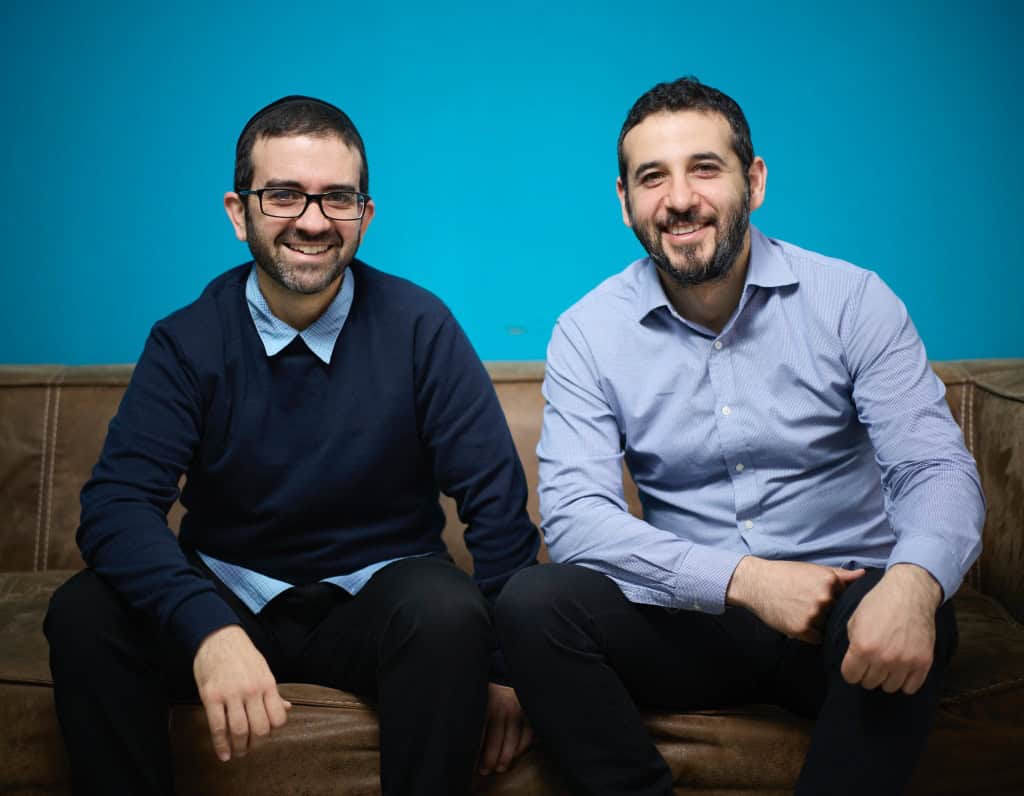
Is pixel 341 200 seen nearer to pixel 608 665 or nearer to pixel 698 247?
pixel 698 247

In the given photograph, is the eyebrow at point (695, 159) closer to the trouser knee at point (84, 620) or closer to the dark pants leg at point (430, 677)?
the dark pants leg at point (430, 677)

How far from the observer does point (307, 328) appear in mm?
1742

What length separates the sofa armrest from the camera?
1975 mm

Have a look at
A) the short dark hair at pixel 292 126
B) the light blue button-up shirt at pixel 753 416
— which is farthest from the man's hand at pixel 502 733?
the short dark hair at pixel 292 126

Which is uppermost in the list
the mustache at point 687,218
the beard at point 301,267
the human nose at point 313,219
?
the mustache at point 687,218

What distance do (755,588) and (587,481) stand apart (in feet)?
1.11

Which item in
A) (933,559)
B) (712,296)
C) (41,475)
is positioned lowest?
(41,475)

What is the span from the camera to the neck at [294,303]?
174cm

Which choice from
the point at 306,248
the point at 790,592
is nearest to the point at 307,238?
the point at 306,248

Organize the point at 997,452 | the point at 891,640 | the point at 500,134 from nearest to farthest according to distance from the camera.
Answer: the point at 891,640
the point at 997,452
the point at 500,134

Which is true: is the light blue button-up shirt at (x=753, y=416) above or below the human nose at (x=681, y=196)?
below

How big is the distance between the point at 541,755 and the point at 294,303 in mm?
845

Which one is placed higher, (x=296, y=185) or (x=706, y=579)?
(x=296, y=185)

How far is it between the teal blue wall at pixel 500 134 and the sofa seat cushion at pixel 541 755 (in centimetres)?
120
